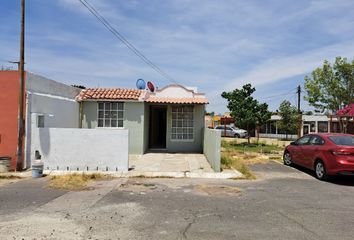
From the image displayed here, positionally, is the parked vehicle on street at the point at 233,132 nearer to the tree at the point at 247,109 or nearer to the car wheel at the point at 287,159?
the tree at the point at 247,109

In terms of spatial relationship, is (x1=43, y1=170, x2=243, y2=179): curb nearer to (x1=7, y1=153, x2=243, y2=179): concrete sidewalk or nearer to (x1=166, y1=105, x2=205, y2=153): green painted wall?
(x1=7, y1=153, x2=243, y2=179): concrete sidewalk

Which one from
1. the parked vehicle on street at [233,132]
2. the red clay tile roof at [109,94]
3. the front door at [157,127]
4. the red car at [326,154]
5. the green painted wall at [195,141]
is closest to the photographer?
the red car at [326,154]

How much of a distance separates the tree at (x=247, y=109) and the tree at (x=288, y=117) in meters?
9.39

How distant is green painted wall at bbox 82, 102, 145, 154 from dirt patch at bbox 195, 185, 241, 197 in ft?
24.9

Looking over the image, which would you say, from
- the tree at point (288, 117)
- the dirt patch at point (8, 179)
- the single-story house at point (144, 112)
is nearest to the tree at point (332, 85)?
the tree at point (288, 117)

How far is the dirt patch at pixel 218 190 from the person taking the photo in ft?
26.9

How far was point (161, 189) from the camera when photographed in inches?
340

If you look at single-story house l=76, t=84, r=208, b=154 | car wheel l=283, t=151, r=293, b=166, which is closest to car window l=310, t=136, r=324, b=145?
car wheel l=283, t=151, r=293, b=166

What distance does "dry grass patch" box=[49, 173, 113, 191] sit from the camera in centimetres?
875

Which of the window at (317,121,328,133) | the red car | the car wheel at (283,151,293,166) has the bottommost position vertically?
the car wheel at (283,151,293,166)

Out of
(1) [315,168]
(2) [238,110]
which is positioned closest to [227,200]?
(1) [315,168]

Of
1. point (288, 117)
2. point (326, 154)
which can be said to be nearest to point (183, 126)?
point (326, 154)

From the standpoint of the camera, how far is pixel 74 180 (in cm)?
948

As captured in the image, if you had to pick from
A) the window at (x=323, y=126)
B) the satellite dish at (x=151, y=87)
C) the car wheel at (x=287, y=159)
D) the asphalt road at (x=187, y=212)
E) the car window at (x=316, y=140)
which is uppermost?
the satellite dish at (x=151, y=87)
